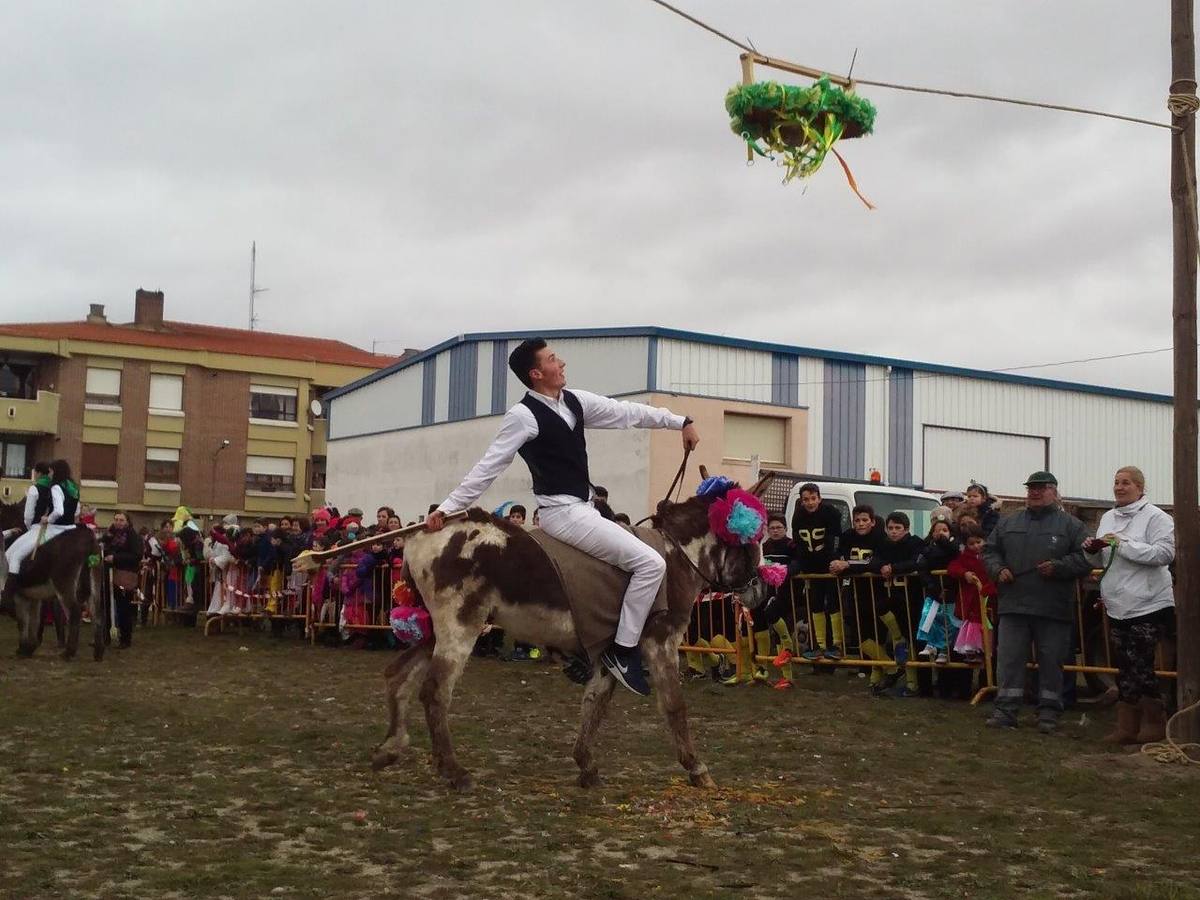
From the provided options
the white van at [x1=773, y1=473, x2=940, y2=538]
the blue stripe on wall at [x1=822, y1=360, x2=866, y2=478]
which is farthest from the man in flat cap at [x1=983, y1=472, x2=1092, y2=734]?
the blue stripe on wall at [x1=822, y1=360, x2=866, y2=478]

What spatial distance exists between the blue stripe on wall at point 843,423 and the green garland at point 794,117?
2808 centimetres

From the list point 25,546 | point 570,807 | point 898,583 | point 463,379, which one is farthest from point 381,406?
A: point 570,807

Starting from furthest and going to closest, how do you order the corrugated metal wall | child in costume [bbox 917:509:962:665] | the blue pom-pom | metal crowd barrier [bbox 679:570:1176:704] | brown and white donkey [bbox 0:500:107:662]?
the corrugated metal wall
brown and white donkey [bbox 0:500:107:662]
child in costume [bbox 917:509:962:665]
metal crowd barrier [bbox 679:570:1176:704]
the blue pom-pom

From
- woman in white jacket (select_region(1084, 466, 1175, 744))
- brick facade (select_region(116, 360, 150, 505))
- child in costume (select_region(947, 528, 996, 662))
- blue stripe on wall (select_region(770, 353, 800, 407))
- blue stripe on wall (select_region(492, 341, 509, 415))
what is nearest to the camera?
woman in white jacket (select_region(1084, 466, 1175, 744))

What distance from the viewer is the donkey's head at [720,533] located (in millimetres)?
8383

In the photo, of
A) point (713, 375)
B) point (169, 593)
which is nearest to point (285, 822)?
point (169, 593)

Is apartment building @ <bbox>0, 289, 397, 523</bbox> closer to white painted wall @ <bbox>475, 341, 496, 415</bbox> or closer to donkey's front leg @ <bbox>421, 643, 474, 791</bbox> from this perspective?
white painted wall @ <bbox>475, 341, 496, 415</bbox>

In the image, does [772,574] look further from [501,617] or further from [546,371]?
[546,371]

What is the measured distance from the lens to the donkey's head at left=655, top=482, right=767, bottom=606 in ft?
27.5

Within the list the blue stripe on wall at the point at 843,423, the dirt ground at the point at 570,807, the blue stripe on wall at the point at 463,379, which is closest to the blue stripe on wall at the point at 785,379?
the blue stripe on wall at the point at 843,423

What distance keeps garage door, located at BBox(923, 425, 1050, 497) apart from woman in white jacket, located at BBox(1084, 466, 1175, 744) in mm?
27568

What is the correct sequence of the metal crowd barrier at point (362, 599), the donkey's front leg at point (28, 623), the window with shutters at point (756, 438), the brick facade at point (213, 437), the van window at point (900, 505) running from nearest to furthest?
1. the donkey's front leg at point (28, 623)
2. the van window at point (900, 505)
3. the metal crowd barrier at point (362, 599)
4. the window with shutters at point (756, 438)
5. the brick facade at point (213, 437)

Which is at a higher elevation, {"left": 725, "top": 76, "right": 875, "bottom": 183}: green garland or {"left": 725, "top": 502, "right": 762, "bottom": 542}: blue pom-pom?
{"left": 725, "top": 76, "right": 875, "bottom": 183}: green garland

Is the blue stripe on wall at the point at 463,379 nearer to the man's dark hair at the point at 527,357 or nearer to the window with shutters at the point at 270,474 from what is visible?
the window with shutters at the point at 270,474
